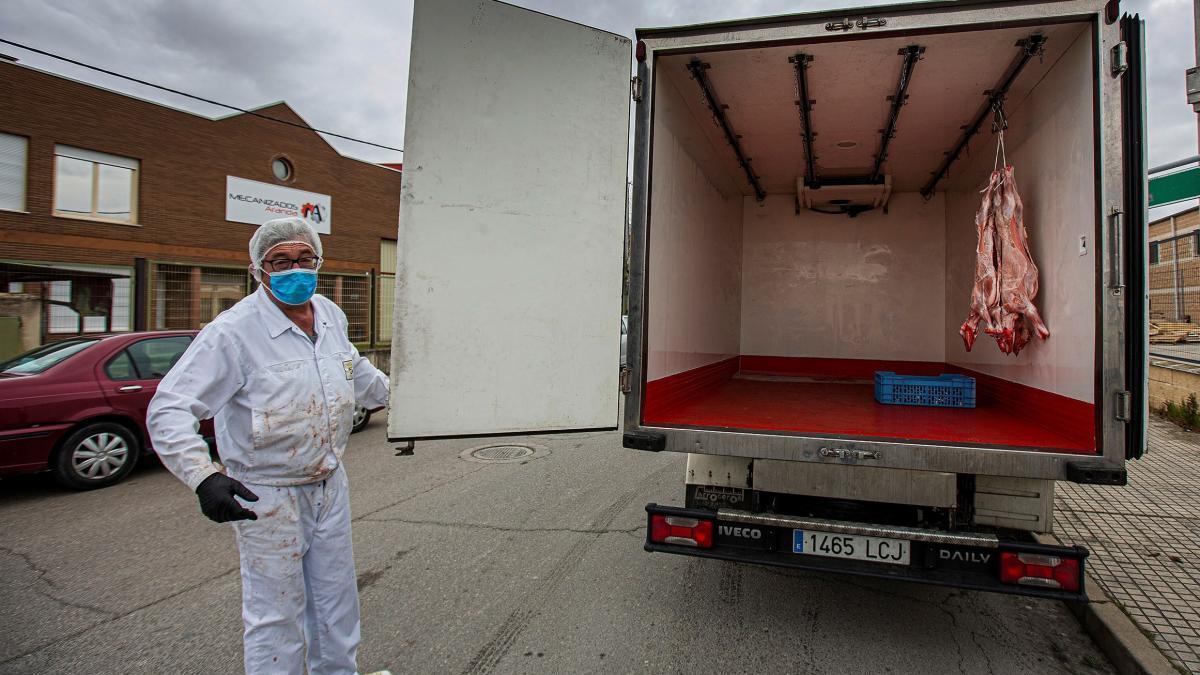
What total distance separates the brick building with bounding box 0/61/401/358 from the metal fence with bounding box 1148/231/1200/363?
1483 cm

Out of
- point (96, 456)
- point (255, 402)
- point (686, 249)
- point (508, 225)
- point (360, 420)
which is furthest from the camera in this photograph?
point (360, 420)

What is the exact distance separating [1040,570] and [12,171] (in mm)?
20344

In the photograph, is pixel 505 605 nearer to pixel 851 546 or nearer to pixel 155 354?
pixel 851 546

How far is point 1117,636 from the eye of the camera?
10.3ft

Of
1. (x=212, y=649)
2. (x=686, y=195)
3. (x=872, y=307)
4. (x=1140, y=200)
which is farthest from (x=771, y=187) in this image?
(x=212, y=649)

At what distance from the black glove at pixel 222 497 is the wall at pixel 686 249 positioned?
7.24ft

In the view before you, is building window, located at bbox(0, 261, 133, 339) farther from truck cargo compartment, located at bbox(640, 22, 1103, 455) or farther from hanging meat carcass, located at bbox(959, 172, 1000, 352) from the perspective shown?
hanging meat carcass, located at bbox(959, 172, 1000, 352)

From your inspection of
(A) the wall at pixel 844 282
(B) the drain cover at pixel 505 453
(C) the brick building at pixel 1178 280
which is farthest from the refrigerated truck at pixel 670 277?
(C) the brick building at pixel 1178 280

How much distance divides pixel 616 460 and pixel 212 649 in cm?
478

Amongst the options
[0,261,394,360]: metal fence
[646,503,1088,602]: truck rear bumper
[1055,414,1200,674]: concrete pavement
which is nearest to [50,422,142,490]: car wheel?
[0,261,394,360]: metal fence

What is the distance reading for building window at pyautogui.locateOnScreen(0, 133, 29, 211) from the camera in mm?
14367

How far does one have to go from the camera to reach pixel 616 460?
7418 mm

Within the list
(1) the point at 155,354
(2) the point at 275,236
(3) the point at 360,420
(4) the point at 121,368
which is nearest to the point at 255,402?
(2) the point at 275,236

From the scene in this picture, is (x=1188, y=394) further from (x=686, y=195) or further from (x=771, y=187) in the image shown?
(x=686, y=195)
